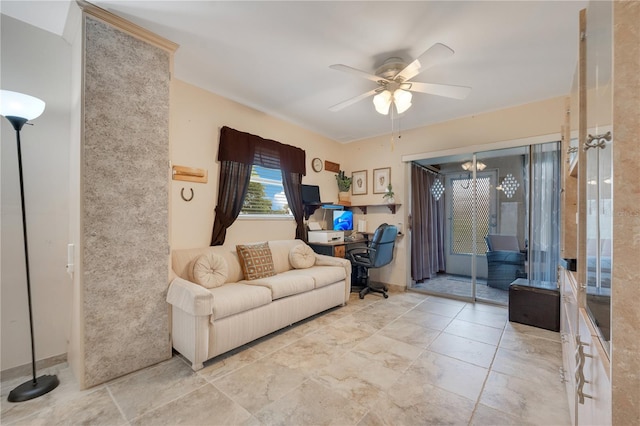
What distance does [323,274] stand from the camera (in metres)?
3.27

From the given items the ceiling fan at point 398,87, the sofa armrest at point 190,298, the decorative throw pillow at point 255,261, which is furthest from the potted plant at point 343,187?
the sofa armrest at point 190,298

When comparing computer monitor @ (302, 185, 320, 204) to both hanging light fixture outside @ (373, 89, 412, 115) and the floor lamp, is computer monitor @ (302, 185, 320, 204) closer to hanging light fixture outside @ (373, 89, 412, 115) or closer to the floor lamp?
hanging light fixture outside @ (373, 89, 412, 115)

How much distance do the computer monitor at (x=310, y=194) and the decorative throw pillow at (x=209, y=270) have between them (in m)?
1.75

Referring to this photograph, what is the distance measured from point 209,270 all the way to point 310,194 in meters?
2.05

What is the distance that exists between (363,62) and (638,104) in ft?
7.34

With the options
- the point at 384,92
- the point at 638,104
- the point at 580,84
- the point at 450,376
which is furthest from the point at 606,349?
the point at 384,92

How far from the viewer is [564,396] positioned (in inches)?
70.2

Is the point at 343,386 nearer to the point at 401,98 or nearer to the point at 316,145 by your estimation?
the point at 401,98

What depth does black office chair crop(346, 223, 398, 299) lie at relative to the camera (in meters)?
3.79

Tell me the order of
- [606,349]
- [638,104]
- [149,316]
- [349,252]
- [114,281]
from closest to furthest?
[638,104] < [606,349] < [114,281] < [149,316] < [349,252]

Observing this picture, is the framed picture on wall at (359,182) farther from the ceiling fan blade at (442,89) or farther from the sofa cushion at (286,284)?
the ceiling fan blade at (442,89)

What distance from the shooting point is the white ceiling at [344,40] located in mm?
1861

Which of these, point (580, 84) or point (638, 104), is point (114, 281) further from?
point (580, 84)

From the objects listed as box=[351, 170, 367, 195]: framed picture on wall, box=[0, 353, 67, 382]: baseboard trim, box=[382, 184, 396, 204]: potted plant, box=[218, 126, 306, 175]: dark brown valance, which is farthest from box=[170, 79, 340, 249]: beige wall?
box=[382, 184, 396, 204]: potted plant
